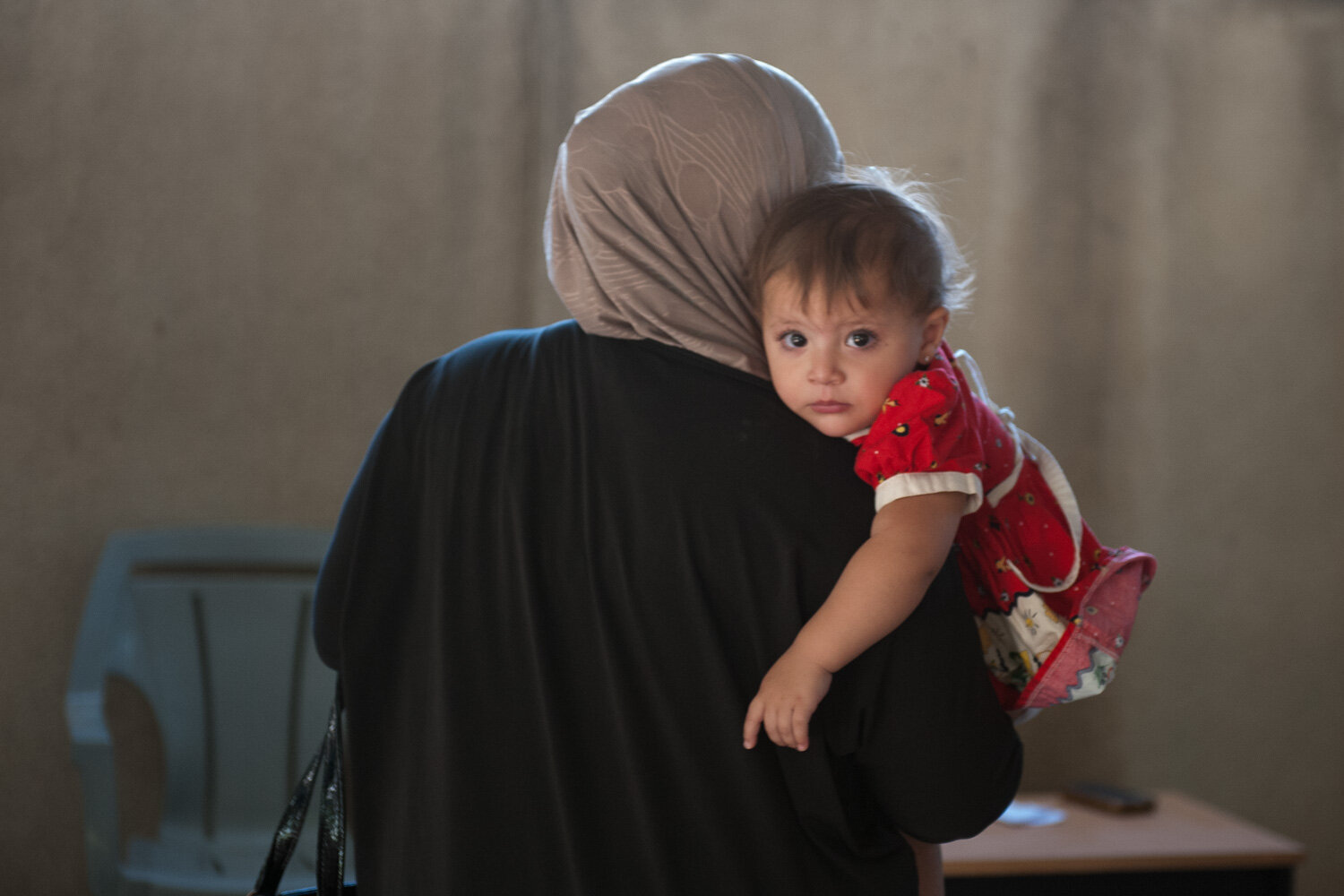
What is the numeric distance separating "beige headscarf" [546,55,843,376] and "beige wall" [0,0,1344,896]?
63.5 inches

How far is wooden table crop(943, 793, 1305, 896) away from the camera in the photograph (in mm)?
2068

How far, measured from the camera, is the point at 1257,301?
→ 291 centimetres

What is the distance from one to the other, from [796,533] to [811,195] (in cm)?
32

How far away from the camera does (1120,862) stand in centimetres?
209

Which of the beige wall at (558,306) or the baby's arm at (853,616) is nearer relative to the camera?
the baby's arm at (853,616)

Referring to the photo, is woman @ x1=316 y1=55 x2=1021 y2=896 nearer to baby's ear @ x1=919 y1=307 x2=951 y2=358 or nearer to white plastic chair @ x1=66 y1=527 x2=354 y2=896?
baby's ear @ x1=919 y1=307 x2=951 y2=358

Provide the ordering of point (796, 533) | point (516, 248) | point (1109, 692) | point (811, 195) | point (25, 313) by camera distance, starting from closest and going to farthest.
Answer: point (796, 533) < point (811, 195) < point (25, 313) < point (516, 248) < point (1109, 692)

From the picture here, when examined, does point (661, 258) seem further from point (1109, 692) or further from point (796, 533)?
point (1109, 692)

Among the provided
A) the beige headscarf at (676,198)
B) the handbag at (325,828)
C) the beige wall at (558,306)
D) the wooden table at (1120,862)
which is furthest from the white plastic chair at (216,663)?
the beige headscarf at (676,198)

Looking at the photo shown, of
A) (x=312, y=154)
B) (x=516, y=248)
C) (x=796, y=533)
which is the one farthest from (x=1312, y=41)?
(x=796, y=533)

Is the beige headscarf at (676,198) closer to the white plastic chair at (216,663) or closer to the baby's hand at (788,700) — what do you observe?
the baby's hand at (788,700)

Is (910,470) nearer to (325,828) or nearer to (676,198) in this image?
(676,198)

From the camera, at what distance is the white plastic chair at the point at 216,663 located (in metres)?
2.26

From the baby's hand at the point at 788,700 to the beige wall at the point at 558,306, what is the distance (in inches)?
73.3
